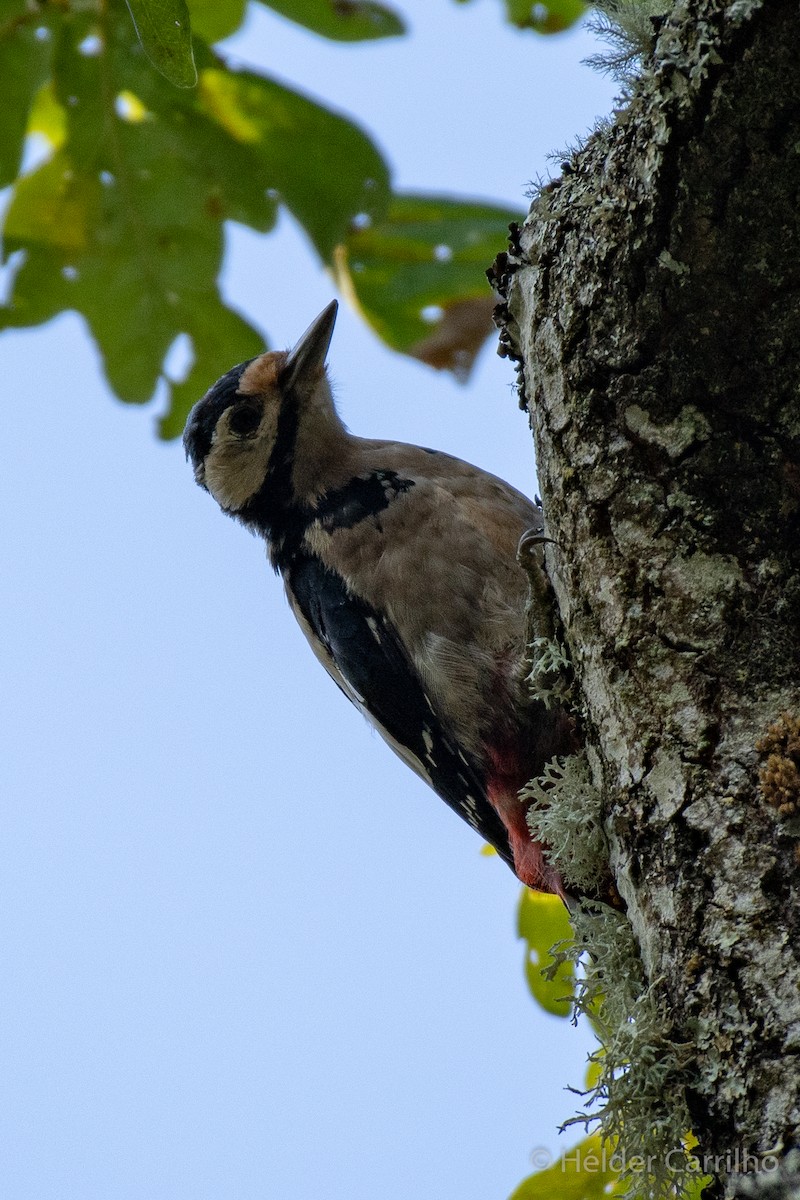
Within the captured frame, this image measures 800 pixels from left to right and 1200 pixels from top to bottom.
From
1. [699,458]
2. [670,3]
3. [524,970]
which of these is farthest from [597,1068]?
[670,3]

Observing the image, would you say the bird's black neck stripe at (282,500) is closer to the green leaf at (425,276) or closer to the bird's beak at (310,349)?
the bird's beak at (310,349)

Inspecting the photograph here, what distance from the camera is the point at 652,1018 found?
209 cm

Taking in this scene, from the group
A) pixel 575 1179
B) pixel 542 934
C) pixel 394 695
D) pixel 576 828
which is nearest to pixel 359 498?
pixel 394 695

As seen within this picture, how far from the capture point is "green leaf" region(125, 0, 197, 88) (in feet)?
6.51

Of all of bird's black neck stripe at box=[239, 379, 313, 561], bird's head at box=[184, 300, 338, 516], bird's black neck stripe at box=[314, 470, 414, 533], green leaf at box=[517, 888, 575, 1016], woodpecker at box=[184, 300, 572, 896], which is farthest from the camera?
bird's head at box=[184, 300, 338, 516]

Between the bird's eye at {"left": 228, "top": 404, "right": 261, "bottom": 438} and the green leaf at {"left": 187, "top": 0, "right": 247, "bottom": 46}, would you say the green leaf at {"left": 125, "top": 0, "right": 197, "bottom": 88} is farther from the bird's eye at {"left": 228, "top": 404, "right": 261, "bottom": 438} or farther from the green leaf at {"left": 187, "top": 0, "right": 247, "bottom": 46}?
the bird's eye at {"left": 228, "top": 404, "right": 261, "bottom": 438}

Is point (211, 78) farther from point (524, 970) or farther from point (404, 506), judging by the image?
point (524, 970)

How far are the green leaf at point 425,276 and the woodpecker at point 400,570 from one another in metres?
0.25

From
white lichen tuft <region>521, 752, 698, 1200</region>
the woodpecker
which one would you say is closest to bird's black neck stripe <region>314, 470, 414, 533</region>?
the woodpecker

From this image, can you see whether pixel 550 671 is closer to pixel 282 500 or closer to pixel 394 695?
pixel 394 695

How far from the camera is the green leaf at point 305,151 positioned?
4.07 meters

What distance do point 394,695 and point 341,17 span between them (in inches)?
80.8

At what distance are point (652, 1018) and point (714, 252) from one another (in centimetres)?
127

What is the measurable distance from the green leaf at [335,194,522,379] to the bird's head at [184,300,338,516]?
0.23 meters
